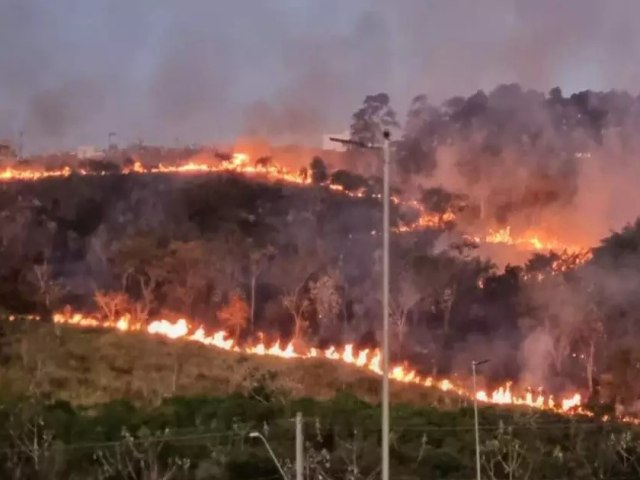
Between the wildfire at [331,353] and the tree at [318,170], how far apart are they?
4599 mm

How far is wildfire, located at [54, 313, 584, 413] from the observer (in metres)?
18.0

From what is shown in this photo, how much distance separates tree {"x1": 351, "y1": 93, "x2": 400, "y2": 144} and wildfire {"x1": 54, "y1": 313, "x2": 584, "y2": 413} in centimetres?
400

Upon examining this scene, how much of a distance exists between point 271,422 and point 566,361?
7.12 meters

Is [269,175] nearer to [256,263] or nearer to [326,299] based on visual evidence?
[256,263]

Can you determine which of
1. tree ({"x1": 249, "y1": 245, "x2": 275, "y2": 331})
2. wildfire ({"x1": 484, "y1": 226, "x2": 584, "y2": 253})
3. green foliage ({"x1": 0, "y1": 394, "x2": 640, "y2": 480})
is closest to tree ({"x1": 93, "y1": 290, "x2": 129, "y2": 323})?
tree ({"x1": 249, "y1": 245, "x2": 275, "y2": 331})

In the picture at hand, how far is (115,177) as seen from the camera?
2250 centimetres

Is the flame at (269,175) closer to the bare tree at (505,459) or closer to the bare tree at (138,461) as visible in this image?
the bare tree at (505,459)

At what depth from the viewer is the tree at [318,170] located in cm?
2245

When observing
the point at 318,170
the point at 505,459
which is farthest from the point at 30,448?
the point at 318,170

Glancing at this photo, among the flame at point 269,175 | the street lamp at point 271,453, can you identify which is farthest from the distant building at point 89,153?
the street lamp at point 271,453

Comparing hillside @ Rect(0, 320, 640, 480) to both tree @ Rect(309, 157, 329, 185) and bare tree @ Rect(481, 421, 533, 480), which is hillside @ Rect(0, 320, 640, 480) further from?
tree @ Rect(309, 157, 329, 185)

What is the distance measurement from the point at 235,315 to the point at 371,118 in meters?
4.68

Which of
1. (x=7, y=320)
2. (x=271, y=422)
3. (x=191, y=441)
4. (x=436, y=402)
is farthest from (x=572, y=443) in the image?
(x=7, y=320)

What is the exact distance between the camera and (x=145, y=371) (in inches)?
659
